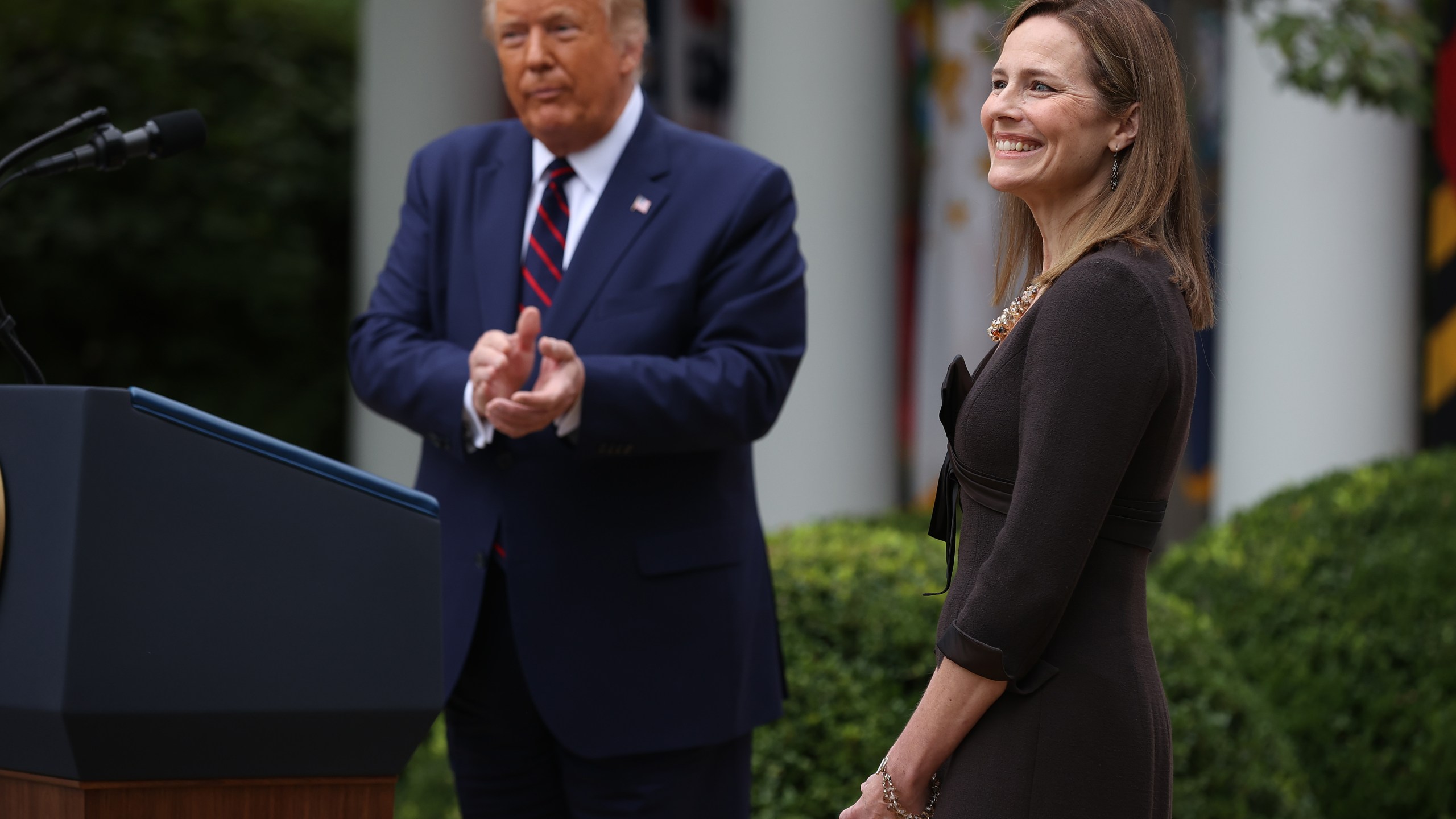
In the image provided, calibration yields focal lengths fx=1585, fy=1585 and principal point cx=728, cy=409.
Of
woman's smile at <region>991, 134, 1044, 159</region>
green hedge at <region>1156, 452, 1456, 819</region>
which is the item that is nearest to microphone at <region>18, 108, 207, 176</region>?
woman's smile at <region>991, 134, 1044, 159</region>

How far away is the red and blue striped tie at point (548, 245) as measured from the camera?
2668 millimetres

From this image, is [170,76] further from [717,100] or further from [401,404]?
[401,404]

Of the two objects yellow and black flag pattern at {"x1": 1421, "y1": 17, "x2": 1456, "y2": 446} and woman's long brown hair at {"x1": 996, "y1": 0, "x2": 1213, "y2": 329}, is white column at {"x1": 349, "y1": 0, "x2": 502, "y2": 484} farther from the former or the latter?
woman's long brown hair at {"x1": 996, "y1": 0, "x2": 1213, "y2": 329}

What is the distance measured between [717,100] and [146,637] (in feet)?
23.6

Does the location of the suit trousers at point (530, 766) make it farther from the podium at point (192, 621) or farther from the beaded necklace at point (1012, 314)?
the beaded necklace at point (1012, 314)

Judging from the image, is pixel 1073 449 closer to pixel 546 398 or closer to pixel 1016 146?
pixel 1016 146

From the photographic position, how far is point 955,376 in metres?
1.94

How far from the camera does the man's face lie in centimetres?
263

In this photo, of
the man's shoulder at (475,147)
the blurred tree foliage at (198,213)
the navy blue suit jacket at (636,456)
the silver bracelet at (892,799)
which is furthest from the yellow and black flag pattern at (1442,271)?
the blurred tree foliage at (198,213)

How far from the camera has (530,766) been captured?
2.65 metres

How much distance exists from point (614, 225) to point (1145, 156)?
1060mm

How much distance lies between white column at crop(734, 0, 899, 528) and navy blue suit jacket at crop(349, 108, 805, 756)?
4382 millimetres

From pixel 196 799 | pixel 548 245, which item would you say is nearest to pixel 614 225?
pixel 548 245

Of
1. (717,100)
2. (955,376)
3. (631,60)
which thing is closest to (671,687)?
(955,376)
